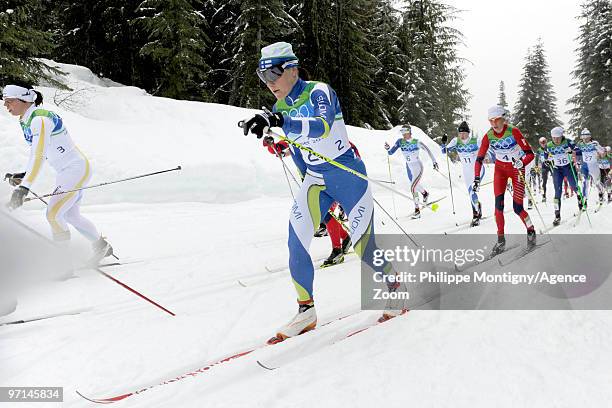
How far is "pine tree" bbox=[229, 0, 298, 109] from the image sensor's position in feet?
63.5

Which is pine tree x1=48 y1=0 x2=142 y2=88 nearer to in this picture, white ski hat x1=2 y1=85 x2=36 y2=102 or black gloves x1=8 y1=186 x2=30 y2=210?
white ski hat x1=2 y1=85 x2=36 y2=102

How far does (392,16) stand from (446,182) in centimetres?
1511

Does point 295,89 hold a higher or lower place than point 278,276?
higher

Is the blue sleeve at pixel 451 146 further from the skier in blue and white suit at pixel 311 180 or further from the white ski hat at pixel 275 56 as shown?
the white ski hat at pixel 275 56

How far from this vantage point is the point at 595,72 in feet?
107

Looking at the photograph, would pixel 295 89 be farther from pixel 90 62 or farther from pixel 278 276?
pixel 90 62

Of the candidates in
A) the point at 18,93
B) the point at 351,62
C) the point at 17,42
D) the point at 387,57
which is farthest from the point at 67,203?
the point at 387,57

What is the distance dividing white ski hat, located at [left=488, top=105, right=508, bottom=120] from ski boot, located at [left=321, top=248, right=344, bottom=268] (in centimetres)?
305

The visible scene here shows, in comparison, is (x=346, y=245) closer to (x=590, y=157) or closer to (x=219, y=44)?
(x=590, y=157)

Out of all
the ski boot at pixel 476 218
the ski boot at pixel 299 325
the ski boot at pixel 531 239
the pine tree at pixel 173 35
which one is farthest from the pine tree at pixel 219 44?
the ski boot at pixel 299 325

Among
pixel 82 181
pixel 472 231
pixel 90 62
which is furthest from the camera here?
pixel 90 62

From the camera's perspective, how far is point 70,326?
4.03 meters

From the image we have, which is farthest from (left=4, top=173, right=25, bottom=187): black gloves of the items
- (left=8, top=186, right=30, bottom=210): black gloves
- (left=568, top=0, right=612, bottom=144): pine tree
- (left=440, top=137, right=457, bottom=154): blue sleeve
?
(left=568, top=0, right=612, bottom=144): pine tree

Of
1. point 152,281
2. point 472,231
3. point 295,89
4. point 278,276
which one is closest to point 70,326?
point 152,281
